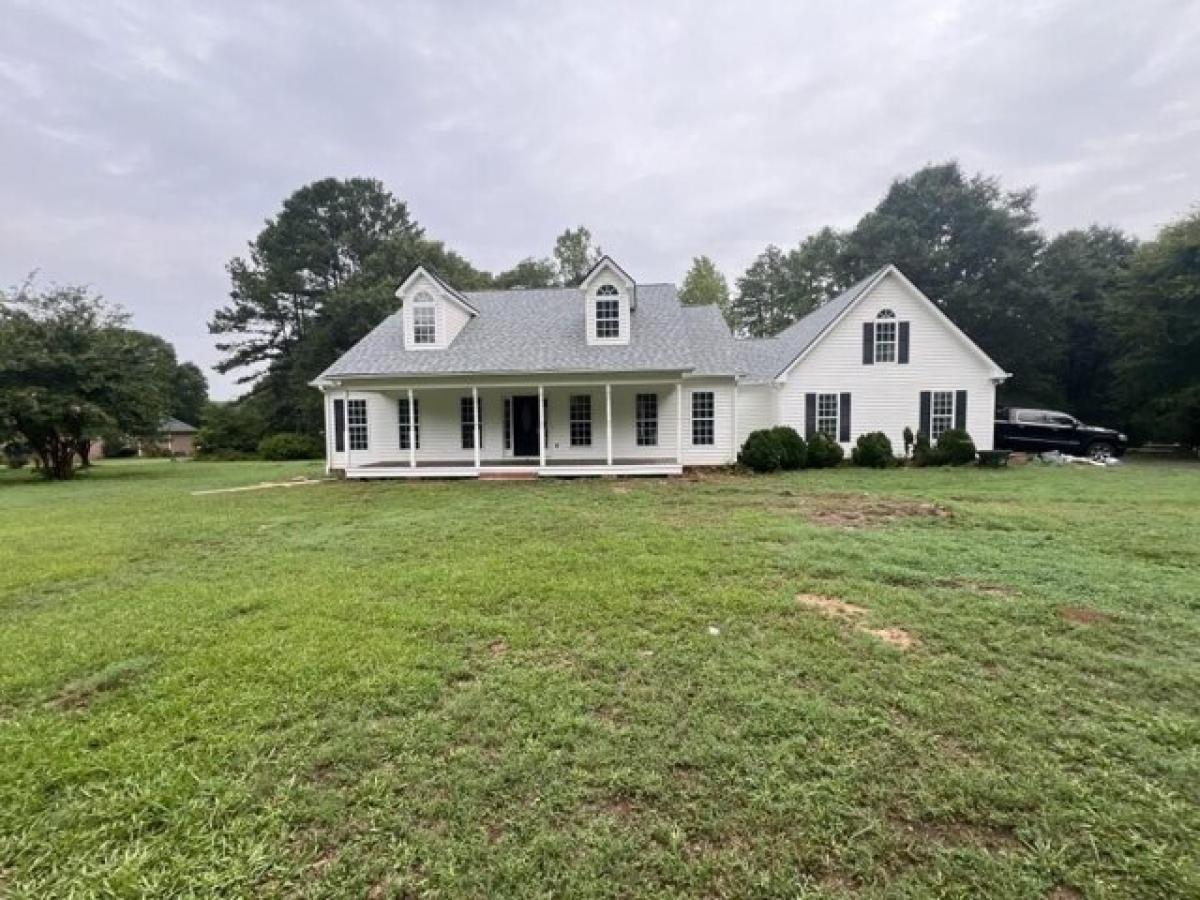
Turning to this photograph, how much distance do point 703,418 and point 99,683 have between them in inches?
576

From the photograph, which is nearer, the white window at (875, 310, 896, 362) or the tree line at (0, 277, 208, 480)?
the tree line at (0, 277, 208, 480)

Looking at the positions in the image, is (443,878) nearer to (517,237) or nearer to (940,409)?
(940,409)

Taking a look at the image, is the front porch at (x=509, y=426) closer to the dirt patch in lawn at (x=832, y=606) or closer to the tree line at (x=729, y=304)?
the tree line at (x=729, y=304)

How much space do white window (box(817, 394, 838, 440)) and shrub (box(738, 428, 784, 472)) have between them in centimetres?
311

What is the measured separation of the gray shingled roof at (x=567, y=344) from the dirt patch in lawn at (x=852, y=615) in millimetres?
9750

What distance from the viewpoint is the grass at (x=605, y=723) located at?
212cm

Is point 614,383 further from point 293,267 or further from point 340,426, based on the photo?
point 293,267

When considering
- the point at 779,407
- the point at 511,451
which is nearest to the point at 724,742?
the point at 511,451

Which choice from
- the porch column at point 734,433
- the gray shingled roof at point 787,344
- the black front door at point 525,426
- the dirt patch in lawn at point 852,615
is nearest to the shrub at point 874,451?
the gray shingled roof at point 787,344

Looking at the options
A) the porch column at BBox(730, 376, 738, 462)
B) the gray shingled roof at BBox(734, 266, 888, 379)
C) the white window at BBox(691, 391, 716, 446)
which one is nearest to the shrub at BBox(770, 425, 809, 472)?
the porch column at BBox(730, 376, 738, 462)

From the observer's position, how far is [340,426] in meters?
17.2

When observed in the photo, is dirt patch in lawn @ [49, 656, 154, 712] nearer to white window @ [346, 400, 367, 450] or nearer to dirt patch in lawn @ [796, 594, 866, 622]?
dirt patch in lawn @ [796, 594, 866, 622]

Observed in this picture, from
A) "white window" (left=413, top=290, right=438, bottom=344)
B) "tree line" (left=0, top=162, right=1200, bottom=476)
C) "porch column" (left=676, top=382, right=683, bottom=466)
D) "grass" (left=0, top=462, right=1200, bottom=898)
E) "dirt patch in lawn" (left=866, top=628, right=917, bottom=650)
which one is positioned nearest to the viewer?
"grass" (left=0, top=462, right=1200, bottom=898)

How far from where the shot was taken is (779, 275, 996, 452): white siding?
17.4 meters
